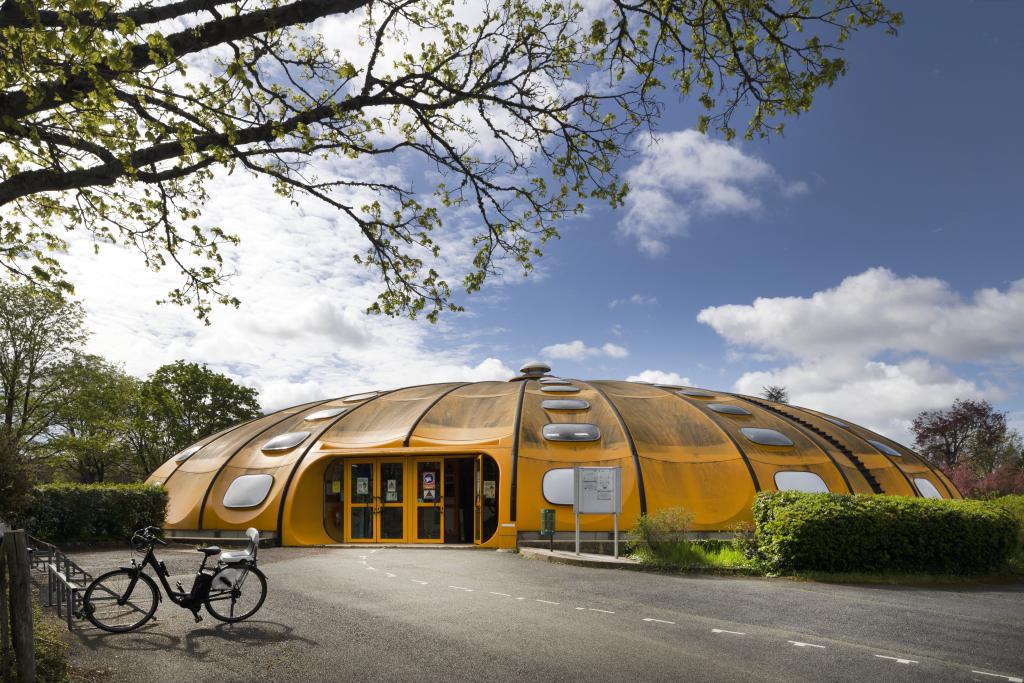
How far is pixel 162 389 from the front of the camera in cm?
3944

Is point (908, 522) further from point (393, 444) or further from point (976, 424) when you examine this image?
point (976, 424)

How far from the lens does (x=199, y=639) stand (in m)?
6.91

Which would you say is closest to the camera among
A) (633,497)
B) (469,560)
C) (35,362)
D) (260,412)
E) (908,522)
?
(908,522)

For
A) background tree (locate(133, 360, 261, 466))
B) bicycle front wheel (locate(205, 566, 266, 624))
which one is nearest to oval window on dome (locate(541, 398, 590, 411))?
bicycle front wheel (locate(205, 566, 266, 624))

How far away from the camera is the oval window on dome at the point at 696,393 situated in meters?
22.5

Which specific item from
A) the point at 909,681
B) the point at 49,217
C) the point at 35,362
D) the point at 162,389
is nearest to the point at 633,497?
the point at 909,681

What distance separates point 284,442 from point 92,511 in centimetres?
501

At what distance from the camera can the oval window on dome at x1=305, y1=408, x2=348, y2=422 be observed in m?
20.8

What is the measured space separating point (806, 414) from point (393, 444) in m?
15.3

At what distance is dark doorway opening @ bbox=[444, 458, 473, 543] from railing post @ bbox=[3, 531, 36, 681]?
13477 mm

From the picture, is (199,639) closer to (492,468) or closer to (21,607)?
(21,607)

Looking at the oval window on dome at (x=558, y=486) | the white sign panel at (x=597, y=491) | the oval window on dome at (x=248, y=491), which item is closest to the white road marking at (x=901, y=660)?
the white sign panel at (x=597, y=491)

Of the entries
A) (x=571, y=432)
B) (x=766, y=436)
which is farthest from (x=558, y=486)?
(x=766, y=436)

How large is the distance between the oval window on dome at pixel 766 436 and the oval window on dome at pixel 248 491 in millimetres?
13667
